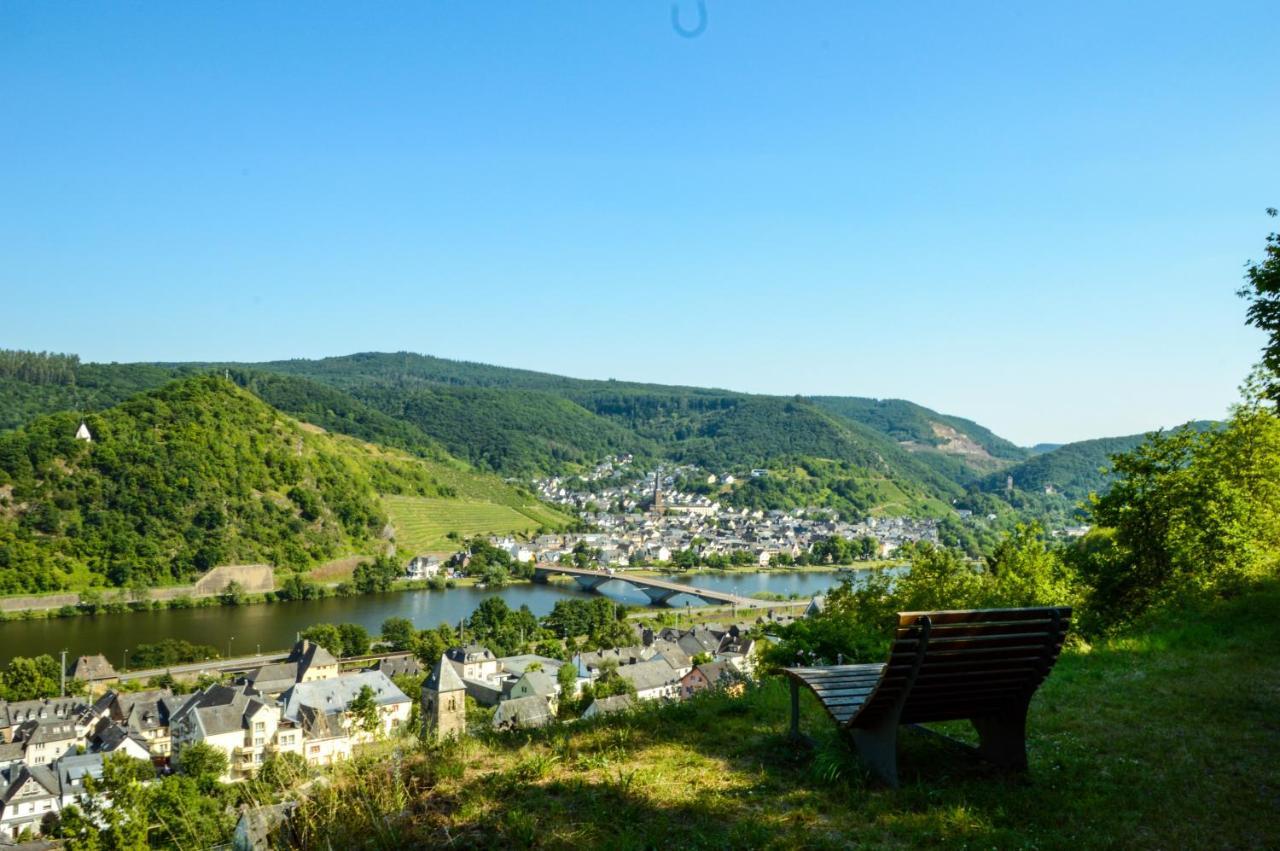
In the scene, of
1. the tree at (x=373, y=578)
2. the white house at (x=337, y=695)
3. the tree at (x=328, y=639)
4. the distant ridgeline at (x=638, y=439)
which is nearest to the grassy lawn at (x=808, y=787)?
the white house at (x=337, y=695)

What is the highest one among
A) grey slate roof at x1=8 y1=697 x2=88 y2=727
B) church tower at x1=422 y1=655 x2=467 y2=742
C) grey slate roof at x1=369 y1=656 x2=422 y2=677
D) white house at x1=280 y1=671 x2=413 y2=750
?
church tower at x1=422 y1=655 x2=467 y2=742

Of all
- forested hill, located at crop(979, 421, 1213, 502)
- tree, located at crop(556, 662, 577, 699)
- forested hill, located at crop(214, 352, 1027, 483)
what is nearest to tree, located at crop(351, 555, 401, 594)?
tree, located at crop(556, 662, 577, 699)

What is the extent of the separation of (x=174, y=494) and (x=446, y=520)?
26586mm

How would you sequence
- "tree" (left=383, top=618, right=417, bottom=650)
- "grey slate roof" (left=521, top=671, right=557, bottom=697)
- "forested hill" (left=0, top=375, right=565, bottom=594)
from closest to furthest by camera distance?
"grey slate roof" (left=521, top=671, right=557, bottom=697)
"tree" (left=383, top=618, right=417, bottom=650)
"forested hill" (left=0, top=375, right=565, bottom=594)

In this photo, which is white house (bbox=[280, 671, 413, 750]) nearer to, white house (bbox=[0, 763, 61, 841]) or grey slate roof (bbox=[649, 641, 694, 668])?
white house (bbox=[0, 763, 61, 841])

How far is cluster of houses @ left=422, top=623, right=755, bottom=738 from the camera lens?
25.2 meters

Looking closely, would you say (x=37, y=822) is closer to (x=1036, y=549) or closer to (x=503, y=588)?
(x=1036, y=549)

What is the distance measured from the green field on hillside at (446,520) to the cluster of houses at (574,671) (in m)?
38.9

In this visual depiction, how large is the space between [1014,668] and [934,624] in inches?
22.8

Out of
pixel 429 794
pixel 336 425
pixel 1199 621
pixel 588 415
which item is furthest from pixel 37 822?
pixel 588 415

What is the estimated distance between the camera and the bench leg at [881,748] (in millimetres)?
3597

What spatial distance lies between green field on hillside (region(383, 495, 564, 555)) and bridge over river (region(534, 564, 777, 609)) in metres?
13.7

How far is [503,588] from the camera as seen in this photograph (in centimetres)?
6244

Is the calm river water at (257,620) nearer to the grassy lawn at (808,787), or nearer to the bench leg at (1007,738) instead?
the grassy lawn at (808,787)
